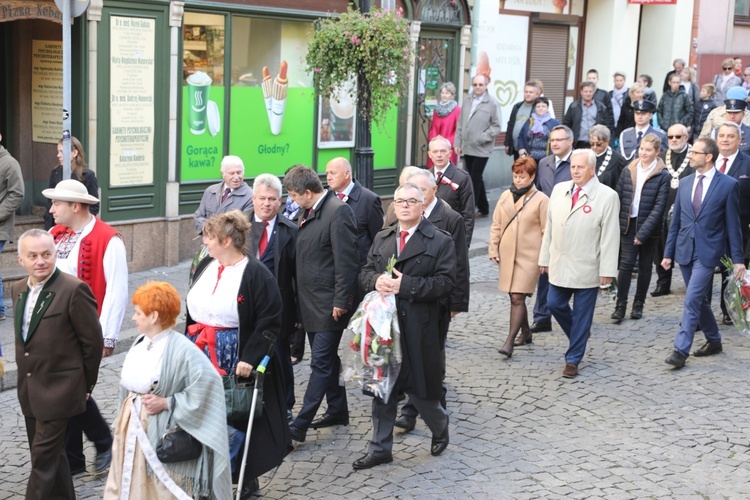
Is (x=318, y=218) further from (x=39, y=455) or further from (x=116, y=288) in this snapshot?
(x=39, y=455)

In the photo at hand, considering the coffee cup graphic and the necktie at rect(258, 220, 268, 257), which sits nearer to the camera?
the necktie at rect(258, 220, 268, 257)

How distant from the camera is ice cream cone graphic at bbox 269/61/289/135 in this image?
14992mm

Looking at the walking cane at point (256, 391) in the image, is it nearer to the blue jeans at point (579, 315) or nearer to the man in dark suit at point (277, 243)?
the man in dark suit at point (277, 243)

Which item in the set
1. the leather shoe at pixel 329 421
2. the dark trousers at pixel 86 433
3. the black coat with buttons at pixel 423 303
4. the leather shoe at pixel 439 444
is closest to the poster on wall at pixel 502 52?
the leather shoe at pixel 329 421

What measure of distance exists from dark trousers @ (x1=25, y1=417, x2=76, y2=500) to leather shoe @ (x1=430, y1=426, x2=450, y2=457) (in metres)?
2.48

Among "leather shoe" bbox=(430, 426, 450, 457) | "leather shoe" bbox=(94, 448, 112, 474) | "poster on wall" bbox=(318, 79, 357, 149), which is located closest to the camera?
"leather shoe" bbox=(94, 448, 112, 474)

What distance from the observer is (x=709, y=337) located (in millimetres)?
10109

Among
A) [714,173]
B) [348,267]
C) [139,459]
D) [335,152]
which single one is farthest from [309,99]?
[139,459]

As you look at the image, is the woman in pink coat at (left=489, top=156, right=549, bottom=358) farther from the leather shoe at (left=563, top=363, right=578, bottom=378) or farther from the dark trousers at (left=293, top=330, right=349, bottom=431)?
the dark trousers at (left=293, top=330, right=349, bottom=431)

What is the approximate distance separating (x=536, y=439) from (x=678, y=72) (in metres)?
14.6

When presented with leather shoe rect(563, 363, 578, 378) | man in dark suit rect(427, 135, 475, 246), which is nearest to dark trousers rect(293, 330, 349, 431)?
leather shoe rect(563, 363, 578, 378)

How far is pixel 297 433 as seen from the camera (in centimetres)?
770

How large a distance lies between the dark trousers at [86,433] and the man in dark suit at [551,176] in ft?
16.6

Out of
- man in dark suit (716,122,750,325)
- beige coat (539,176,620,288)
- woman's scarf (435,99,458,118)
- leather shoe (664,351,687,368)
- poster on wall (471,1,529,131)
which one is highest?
poster on wall (471,1,529,131)
